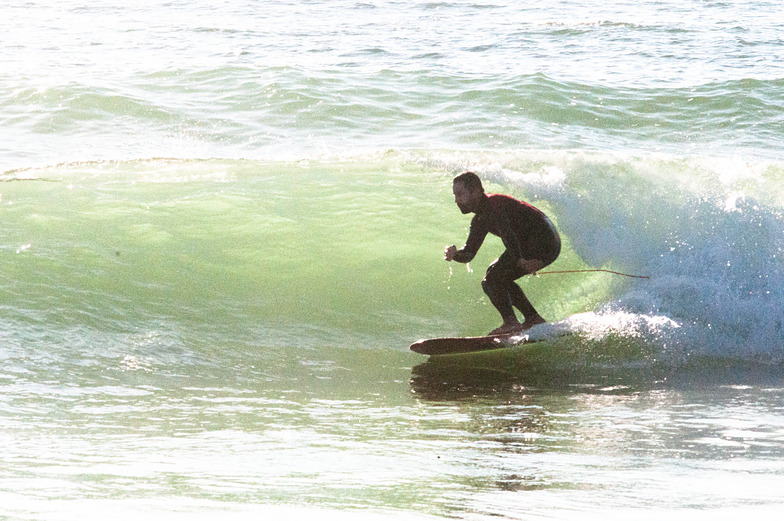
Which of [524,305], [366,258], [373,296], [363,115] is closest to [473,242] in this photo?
[524,305]

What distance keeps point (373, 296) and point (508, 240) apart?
2.13m

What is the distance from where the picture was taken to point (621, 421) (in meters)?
5.34

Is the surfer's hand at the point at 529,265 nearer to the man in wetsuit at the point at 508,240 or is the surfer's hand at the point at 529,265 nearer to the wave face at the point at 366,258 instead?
the man in wetsuit at the point at 508,240

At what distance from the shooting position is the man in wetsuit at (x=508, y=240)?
624 centimetres

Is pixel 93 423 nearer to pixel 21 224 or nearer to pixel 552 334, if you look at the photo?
pixel 552 334

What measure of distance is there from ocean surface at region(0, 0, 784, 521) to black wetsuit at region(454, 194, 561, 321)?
1.39 feet

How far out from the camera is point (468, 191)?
6.21 meters

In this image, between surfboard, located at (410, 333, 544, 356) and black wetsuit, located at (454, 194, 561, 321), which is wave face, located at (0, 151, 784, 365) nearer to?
surfboard, located at (410, 333, 544, 356)

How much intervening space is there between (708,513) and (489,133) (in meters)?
10.9

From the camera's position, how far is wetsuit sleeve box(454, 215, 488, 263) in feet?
20.5

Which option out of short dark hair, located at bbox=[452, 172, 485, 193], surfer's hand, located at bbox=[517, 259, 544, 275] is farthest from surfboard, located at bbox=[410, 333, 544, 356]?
short dark hair, located at bbox=[452, 172, 485, 193]

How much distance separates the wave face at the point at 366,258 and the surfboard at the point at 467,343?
0.62 meters

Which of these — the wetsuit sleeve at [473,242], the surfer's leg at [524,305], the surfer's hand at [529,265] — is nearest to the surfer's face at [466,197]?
→ the wetsuit sleeve at [473,242]

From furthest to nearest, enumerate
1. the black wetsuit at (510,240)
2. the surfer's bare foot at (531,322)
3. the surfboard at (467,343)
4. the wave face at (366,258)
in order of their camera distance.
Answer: the wave face at (366,258)
the surfer's bare foot at (531,322)
the surfboard at (467,343)
the black wetsuit at (510,240)
